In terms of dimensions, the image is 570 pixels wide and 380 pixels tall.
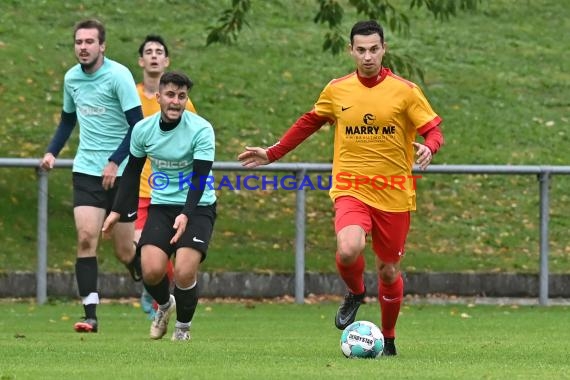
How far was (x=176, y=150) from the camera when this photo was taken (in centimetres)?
1175

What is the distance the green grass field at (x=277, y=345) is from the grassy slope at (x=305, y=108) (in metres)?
1.66

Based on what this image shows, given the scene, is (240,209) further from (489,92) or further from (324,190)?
(489,92)

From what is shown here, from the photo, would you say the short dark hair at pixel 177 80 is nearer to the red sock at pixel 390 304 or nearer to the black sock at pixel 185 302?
the black sock at pixel 185 302

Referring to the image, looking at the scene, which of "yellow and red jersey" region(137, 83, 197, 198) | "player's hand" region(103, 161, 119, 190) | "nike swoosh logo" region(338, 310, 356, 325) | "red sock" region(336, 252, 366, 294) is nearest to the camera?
"red sock" region(336, 252, 366, 294)

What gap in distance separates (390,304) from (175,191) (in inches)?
76.2

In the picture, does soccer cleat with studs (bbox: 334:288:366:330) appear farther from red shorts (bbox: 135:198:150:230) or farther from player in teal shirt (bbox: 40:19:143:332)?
red shorts (bbox: 135:198:150:230)

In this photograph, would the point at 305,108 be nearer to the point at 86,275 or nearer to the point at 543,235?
the point at 543,235

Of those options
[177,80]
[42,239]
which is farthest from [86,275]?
[42,239]

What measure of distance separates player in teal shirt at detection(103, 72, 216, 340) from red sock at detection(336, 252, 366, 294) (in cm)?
125

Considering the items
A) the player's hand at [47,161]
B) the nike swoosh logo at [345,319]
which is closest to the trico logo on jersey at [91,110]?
the player's hand at [47,161]

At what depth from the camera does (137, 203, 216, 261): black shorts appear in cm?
1173

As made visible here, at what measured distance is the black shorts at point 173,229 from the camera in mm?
11734

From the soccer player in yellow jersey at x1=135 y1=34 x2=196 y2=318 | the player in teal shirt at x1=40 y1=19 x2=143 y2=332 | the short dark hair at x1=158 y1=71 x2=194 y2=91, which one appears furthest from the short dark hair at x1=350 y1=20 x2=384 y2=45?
the soccer player in yellow jersey at x1=135 y1=34 x2=196 y2=318

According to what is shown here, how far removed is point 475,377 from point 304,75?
686 inches
